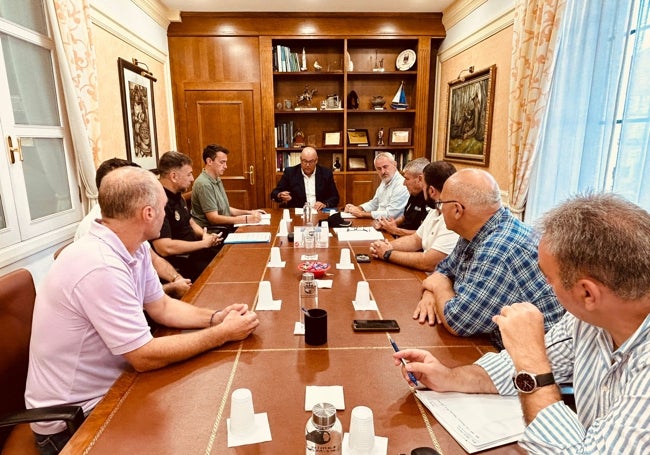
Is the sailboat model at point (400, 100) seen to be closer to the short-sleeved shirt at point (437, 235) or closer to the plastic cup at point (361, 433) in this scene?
the short-sleeved shirt at point (437, 235)

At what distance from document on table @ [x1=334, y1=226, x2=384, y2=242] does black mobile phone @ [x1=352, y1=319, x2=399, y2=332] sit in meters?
1.24

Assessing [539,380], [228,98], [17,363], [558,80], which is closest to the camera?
[539,380]

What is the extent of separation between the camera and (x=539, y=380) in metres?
0.87

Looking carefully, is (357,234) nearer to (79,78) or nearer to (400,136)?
(79,78)

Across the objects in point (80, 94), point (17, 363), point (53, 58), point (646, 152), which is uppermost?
point (53, 58)

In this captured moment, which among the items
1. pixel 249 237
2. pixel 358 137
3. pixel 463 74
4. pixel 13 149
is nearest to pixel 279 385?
pixel 249 237

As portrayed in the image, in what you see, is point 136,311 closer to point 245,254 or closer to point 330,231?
point 245,254

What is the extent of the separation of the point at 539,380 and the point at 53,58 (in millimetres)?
3111

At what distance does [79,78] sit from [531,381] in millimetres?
2950

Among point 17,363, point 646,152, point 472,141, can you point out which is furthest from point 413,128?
point 17,363

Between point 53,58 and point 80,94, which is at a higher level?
point 53,58

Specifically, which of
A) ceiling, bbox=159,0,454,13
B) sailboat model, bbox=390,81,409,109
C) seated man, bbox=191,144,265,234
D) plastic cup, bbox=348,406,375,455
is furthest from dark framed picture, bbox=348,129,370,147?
plastic cup, bbox=348,406,375,455

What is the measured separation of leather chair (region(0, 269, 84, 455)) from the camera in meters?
1.08

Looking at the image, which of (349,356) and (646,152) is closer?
(349,356)
